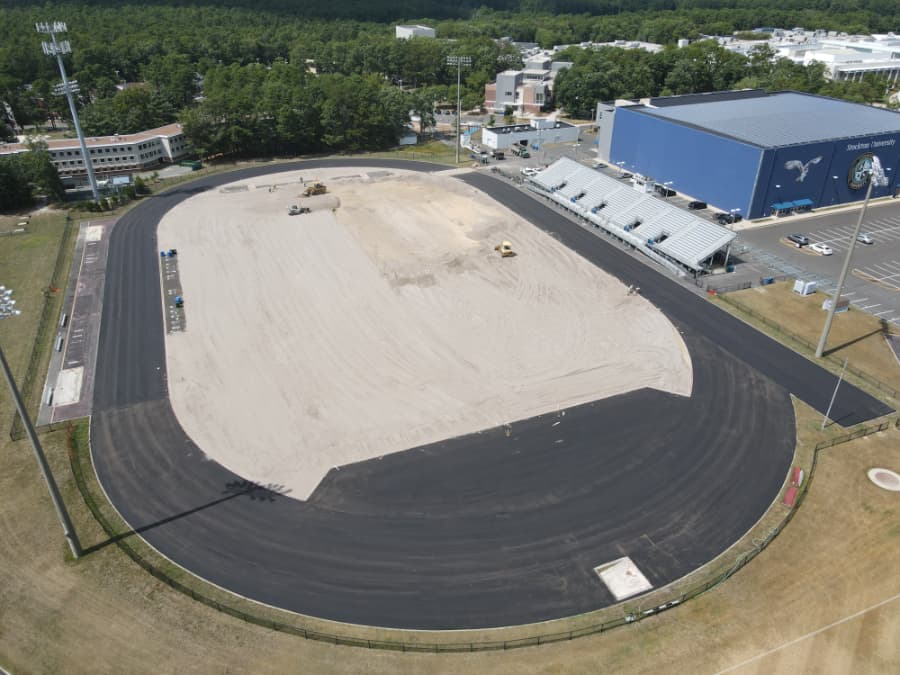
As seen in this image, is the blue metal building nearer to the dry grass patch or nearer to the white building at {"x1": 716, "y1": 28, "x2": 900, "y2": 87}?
the dry grass patch

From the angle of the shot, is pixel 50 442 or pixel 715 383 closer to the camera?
pixel 50 442

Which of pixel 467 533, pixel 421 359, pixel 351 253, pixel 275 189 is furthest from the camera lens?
pixel 275 189

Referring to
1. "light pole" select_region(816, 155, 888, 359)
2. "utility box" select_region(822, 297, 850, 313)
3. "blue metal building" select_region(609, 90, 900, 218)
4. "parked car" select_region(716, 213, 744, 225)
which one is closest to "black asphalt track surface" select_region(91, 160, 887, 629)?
"light pole" select_region(816, 155, 888, 359)

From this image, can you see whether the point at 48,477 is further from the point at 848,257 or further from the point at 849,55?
the point at 849,55

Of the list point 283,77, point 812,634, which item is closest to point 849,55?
point 283,77

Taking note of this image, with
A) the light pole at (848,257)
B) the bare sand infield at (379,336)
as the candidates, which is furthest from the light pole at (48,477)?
the light pole at (848,257)

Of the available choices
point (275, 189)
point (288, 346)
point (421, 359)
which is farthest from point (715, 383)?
point (275, 189)

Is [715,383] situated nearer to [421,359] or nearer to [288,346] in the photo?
[421,359]

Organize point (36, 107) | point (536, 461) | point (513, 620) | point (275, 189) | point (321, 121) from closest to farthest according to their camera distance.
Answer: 1. point (513, 620)
2. point (536, 461)
3. point (275, 189)
4. point (321, 121)
5. point (36, 107)
